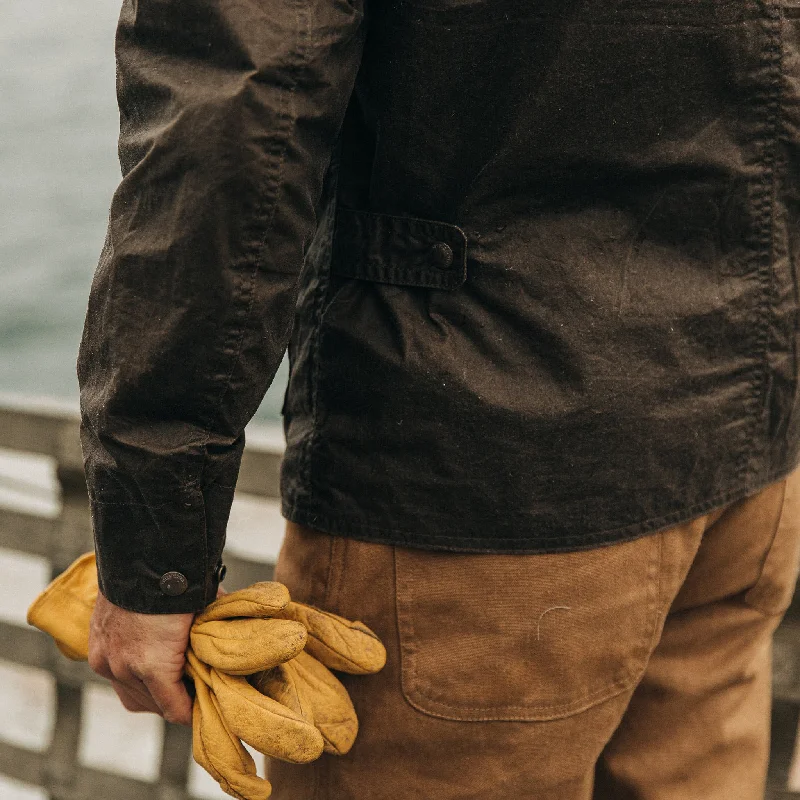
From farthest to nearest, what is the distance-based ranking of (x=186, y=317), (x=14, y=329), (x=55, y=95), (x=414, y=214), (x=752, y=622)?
(x=14, y=329) < (x=55, y=95) < (x=752, y=622) < (x=414, y=214) < (x=186, y=317)

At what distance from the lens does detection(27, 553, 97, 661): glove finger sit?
114cm

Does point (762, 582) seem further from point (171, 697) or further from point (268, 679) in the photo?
point (171, 697)

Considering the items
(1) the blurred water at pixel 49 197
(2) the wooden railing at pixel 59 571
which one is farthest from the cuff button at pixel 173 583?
(1) the blurred water at pixel 49 197

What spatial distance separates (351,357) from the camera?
3.30ft

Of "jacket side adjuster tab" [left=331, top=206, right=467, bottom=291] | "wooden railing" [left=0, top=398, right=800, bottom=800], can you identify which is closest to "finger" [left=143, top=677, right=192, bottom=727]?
"jacket side adjuster tab" [left=331, top=206, right=467, bottom=291]

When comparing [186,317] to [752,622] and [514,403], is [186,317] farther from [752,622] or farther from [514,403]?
[752,622]

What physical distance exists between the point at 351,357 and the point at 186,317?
0.69ft

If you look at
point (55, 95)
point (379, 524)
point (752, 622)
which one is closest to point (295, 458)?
point (379, 524)

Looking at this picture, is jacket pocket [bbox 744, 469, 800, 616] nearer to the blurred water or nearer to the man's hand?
the man's hand

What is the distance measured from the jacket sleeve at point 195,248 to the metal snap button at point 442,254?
0.14m

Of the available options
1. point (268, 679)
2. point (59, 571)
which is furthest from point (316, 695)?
point (59, 571)

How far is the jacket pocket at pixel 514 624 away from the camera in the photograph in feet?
3.25

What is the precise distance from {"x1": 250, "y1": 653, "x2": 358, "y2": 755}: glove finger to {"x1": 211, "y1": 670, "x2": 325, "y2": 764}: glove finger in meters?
0.03

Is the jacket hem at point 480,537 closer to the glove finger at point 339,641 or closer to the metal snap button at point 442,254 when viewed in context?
the glove finger at point 339,641
